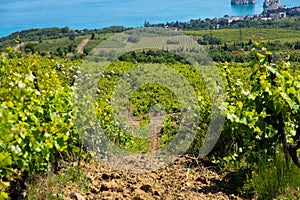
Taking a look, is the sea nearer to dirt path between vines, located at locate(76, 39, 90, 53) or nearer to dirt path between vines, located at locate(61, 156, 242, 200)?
dirt path between vines, located at locate(76, 39, 90, 53)

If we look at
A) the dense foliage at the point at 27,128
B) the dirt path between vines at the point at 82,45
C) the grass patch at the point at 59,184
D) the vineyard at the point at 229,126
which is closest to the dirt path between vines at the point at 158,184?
the grass patch at the point at 59,184

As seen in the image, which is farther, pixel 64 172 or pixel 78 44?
pixel 78 44

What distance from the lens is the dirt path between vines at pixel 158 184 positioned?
4.41m

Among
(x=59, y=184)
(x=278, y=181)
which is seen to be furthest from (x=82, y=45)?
(x=278, y=181)

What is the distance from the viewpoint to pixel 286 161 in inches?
169

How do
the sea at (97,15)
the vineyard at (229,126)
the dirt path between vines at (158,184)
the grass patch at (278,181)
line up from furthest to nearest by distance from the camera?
the sea at (97,15), the dirt path between vines at (158,184), the grass patch at (278,181), the vineyard at (229,126)

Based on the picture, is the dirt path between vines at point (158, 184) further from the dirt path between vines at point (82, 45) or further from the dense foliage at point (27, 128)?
the dirt path between vines at point (82, 45)

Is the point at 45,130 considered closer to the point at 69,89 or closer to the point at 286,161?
the point at 69,89

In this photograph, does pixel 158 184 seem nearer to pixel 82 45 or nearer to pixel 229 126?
pixel 229 126

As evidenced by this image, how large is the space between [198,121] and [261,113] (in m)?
2.30

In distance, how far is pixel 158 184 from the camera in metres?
5.11

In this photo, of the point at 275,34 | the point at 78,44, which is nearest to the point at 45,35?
the point at 78,44

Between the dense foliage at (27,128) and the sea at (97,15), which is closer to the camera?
the dense foliage at (27,128)

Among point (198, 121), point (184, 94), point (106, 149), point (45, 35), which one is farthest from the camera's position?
point (45, 35)
